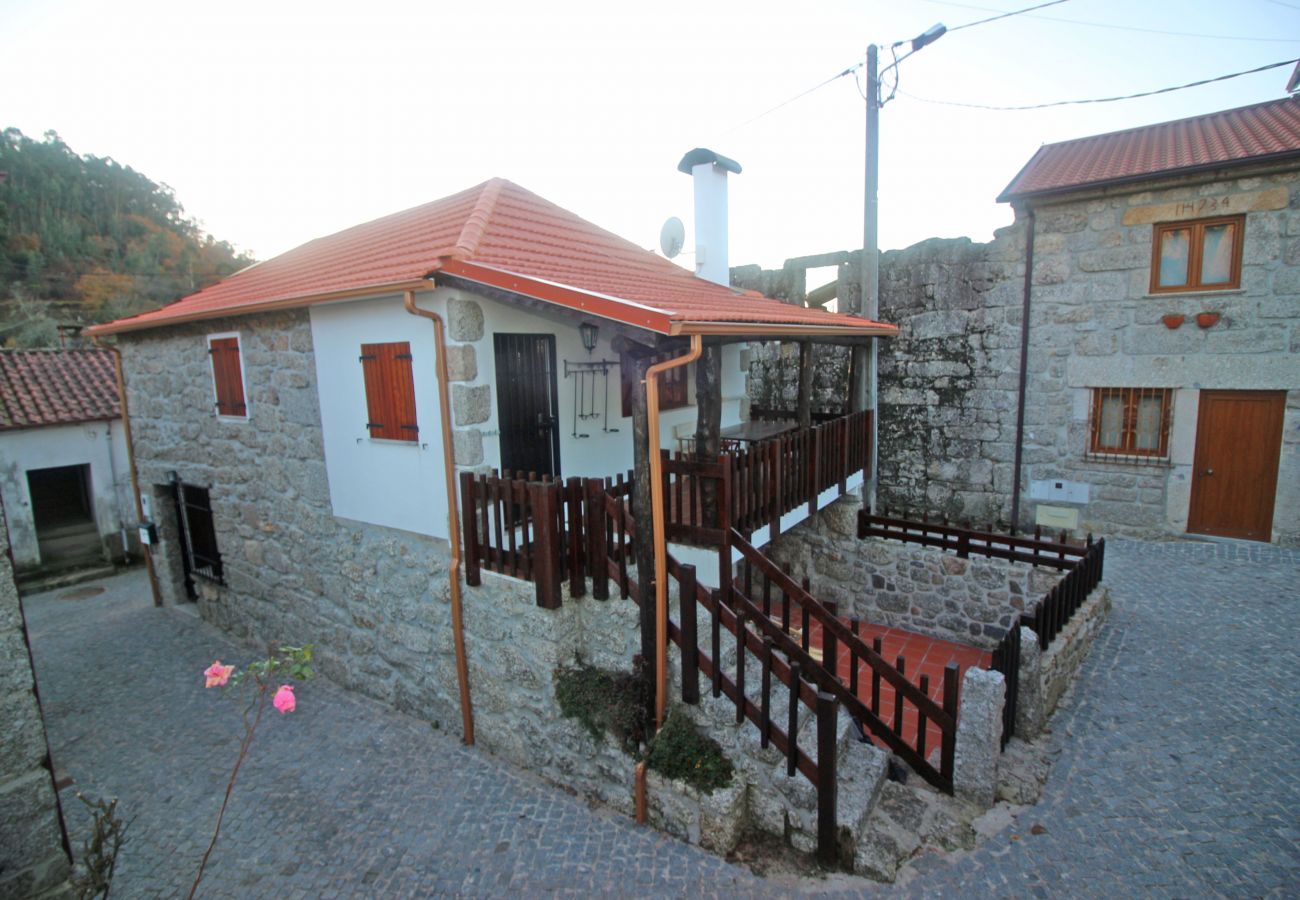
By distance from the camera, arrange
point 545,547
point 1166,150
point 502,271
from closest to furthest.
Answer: point 502,271 < point 545,547 < point 1166,150

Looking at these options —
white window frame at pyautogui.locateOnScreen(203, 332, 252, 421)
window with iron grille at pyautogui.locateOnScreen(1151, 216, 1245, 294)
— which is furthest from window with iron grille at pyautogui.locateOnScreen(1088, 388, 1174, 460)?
white window frame at pyautogui.locateOnScreen(203, 332, 252, 421)

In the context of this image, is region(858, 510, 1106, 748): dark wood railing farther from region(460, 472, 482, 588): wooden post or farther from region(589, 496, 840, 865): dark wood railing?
region(460, 472, 482, 588): wooden post

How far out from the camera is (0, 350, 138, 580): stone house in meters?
10.8

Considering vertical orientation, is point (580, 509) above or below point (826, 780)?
above

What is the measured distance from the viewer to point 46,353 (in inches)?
491

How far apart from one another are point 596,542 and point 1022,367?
799cm

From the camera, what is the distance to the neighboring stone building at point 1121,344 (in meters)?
8.34

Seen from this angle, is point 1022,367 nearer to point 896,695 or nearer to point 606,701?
point 896,695

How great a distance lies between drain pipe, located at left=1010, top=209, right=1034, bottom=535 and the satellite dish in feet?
16.9

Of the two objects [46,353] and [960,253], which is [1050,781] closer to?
[960,253]

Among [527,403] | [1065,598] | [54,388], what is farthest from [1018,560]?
[54,388]

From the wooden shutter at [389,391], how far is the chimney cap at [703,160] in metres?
5.04

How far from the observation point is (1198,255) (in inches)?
339

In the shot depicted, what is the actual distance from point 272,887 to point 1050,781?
5209mm
